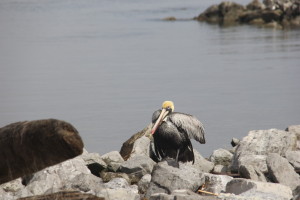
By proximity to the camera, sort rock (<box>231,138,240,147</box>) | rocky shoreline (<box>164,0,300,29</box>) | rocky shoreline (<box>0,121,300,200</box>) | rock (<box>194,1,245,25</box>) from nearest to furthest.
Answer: rocky shoreline (<box>0,121,300,200</box>)
rock (<box>231,138,240,147</box>)
rocky shoreline (<box>164,0,300,29</box>)
rock (<box>194,1,245,25</box>)

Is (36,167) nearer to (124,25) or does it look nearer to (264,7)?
(124,25)

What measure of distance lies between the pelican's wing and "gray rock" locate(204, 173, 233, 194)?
1387 millimetres

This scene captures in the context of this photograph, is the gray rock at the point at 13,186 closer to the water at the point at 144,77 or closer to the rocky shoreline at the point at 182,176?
the rocky shoreline at the point at 182,176

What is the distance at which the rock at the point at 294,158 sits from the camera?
9.32 meters

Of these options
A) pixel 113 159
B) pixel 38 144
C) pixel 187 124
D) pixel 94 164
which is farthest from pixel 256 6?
pixel 38 144

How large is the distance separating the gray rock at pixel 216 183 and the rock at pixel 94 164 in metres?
1.70

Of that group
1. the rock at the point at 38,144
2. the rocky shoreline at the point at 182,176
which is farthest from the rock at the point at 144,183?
the rock at the point at 38,144

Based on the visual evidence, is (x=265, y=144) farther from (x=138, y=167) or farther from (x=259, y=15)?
(x=259, y=15)


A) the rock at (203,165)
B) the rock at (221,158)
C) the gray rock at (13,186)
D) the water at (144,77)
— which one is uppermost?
the gray rock at (13,186)

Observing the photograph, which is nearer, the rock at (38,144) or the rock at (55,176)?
the rock at (38,144)

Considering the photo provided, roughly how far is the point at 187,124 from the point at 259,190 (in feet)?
8.45

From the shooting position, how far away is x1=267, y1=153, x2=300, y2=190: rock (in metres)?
8.57

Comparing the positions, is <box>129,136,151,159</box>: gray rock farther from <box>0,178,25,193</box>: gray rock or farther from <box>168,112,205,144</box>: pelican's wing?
<box>0,178,25,193</box>: gray rock

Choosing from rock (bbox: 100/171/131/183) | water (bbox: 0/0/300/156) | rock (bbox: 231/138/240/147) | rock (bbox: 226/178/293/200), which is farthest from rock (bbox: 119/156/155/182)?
rock (bbox: 231/138/240/147)
